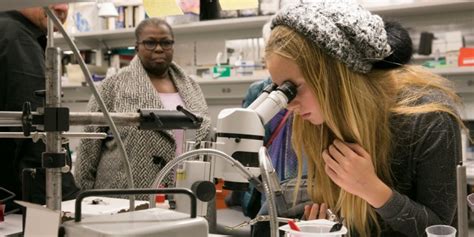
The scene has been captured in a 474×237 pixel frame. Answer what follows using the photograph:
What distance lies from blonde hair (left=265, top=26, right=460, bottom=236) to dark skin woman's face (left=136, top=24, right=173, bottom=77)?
132 cm

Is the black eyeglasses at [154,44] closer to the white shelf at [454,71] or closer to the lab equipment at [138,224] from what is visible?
the white shelf at [454,71]

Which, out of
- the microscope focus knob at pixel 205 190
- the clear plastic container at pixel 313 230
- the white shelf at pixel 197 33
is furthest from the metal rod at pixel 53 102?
the white shelf at pixel 197 33

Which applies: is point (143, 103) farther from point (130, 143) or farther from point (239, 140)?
point (239, 140)

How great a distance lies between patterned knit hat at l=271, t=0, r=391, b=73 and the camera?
994mm

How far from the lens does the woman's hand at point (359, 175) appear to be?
992mm

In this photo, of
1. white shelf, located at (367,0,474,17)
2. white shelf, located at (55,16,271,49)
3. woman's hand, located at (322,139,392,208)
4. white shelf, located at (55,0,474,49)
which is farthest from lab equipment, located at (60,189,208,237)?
white shelf, located at (55,16,271,49)

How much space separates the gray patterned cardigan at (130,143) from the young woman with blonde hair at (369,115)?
3.48 ft

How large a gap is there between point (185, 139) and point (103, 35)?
3.04m

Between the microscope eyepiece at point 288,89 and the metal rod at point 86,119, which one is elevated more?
the microscope eyepiece at point 288,89

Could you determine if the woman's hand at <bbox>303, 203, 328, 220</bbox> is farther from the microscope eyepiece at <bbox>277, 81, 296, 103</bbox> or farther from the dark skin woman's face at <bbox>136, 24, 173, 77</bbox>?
the dark skin woman's face at <bbox>136, 24, 173, 77</bbox>

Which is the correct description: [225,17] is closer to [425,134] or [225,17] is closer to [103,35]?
[103,35]

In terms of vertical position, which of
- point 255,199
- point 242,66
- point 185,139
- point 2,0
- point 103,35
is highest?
point 103,35

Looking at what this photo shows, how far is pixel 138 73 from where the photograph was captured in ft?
7.51

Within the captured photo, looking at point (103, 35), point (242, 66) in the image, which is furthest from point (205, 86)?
point (103, 35)
